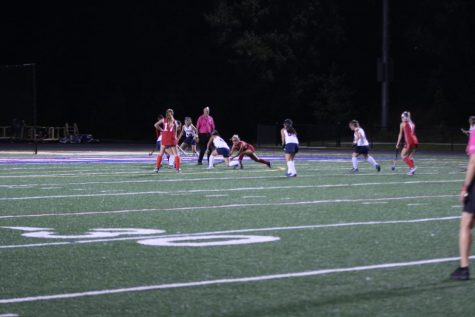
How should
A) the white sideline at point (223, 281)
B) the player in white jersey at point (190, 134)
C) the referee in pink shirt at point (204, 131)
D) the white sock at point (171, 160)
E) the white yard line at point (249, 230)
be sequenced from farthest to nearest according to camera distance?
the player in white jersey at point (190, 134) → the referee in pink shirt at point (204, 131) → the white sock at point (171, 160) → the white yard line at point (249, 230) → the white sideline at point (223, 281)

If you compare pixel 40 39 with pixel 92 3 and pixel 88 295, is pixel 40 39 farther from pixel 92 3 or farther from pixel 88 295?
pixel 88 295

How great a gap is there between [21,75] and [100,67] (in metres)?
22.3

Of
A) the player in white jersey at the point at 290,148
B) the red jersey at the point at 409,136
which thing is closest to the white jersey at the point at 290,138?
the player in white jersey at the point at 290,148

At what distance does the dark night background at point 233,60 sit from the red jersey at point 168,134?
107ft

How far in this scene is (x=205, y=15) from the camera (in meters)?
67.2

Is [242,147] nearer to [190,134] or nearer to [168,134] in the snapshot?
[168,134]

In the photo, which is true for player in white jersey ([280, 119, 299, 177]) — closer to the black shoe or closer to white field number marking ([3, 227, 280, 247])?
white field number marking ([3, 227, 280, 247])

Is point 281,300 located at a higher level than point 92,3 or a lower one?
lower

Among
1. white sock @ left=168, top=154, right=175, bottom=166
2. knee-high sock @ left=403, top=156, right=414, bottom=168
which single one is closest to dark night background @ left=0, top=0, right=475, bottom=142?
white sock @ left=168, top=154, right=175, bottom=166

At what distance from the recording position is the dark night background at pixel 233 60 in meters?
65.4

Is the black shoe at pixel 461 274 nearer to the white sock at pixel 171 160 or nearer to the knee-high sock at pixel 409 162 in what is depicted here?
the knee-high sock at pixel 409 162

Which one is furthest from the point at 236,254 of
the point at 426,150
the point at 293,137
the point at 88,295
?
the point at 426,150

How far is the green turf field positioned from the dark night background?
4178cm

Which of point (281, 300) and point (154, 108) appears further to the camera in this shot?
point (154, 108)
